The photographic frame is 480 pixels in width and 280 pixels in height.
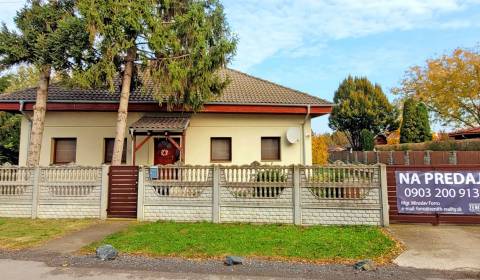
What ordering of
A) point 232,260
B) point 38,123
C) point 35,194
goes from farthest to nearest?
1. point 38,123
2. point 35,194
3. point 232,260

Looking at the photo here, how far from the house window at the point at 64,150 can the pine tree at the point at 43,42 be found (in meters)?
2.35

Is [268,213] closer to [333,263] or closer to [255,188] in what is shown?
[255,188]

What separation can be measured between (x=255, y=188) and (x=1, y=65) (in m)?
9.60

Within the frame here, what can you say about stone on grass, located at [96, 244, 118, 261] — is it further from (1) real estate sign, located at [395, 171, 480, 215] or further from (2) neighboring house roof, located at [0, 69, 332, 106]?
(2) neighboring house roof, located at [0, 69, 332, 106]

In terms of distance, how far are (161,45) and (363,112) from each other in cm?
3235

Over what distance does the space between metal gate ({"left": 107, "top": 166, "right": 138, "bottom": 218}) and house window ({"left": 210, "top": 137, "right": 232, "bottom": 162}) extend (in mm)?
4931

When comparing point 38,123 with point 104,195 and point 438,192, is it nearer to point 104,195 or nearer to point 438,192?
point 104,195

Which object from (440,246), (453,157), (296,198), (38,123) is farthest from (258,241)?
(453,157)

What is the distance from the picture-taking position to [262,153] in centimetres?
1355

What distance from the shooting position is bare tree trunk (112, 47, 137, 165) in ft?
33.9

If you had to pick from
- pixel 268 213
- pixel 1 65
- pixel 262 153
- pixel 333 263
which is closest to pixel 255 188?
pixel 268 213

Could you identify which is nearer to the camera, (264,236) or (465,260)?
(465,260)

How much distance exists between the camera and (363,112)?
3750cm

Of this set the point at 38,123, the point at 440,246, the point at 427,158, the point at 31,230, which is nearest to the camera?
the point at 440,246
